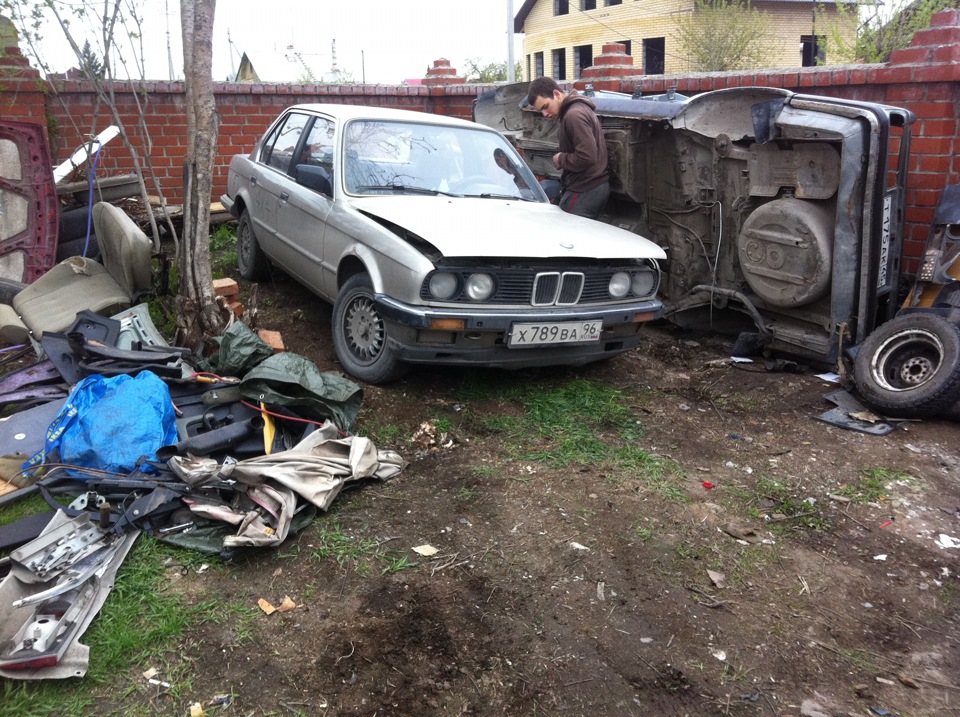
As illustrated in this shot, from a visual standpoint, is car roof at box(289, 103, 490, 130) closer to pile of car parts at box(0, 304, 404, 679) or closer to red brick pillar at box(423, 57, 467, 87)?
pile of car parts at box(0, 304, 404, 679)

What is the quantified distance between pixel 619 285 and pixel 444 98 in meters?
6.09

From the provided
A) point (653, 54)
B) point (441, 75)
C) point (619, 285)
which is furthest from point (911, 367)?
point (653, 54)

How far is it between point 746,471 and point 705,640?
1541 mm

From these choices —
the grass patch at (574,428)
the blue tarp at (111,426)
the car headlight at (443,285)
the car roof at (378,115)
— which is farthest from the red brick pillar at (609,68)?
the blue tarp at (111,426)

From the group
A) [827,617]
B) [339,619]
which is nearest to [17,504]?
[339,619]

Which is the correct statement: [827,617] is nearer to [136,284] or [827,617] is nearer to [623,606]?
[623,606]

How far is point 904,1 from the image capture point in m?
13.5

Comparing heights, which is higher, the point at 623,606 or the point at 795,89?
the point at 795,89

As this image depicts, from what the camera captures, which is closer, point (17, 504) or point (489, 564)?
point (489, 564)

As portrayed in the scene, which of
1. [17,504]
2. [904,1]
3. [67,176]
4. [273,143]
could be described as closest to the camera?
[17,504]

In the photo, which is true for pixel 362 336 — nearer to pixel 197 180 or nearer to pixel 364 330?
pixel 364 330

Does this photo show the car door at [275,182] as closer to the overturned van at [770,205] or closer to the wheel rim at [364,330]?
the wheel rim at [364,330]

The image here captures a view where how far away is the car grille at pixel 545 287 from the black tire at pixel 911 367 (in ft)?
5.46

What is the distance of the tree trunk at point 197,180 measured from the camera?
5.27 metres
